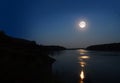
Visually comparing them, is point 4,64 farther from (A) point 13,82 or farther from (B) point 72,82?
(B) point 72,82

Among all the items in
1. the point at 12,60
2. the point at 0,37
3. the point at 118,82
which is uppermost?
the point at 0,37

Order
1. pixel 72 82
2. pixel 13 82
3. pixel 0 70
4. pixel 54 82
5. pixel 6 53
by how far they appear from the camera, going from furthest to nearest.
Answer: pixel 72 82 → pixel 6 53 → pixel 54 82 → pixel 0 70 → pixel 13 82

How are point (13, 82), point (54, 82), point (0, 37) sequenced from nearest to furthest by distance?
point (13, 82) → point (54, 82) → point (0, 37)

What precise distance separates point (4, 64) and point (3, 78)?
4.68 m

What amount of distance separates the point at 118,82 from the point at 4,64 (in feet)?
92.5

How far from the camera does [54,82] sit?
3441cm

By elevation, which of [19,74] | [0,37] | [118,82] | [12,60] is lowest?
[118,82]

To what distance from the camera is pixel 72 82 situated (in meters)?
45.7

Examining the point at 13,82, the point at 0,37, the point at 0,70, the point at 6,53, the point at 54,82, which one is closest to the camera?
the point at 13,82

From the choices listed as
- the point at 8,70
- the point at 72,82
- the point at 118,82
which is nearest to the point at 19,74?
the point at 8,70

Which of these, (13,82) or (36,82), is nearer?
(13,82)

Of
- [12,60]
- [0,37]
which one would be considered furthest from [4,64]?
[0,37]

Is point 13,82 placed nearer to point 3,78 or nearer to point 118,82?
point 3,78

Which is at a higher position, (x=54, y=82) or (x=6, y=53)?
(x=6, y=53)
